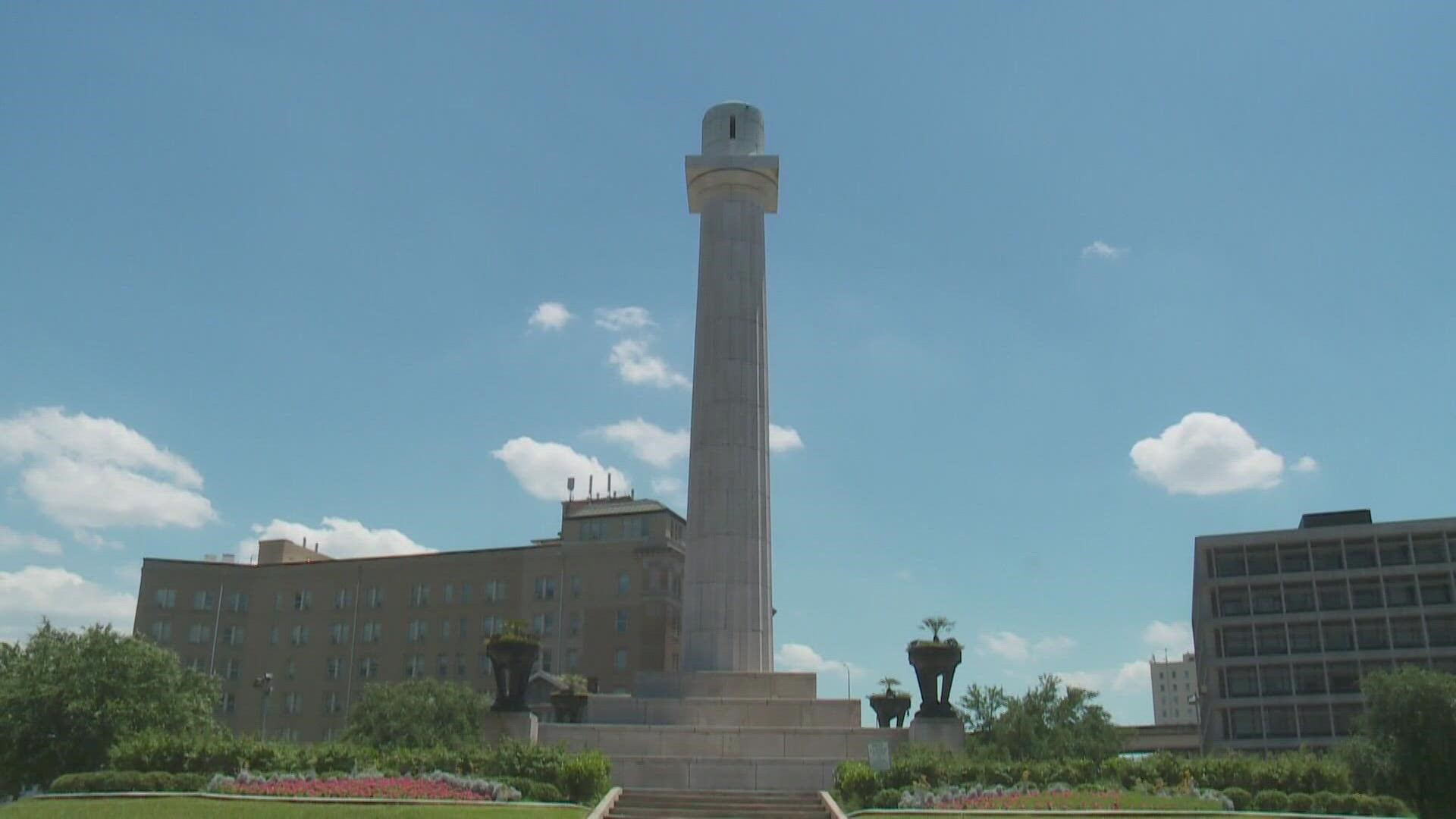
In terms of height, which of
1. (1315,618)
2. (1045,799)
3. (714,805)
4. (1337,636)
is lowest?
(714,805)

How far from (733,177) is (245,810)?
2821cm

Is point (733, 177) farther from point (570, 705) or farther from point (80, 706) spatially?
point (80, 706)

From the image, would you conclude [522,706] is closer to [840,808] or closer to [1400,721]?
[840,808]

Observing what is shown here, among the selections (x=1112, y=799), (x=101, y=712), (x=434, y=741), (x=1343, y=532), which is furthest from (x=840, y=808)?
(x=1343, y=532)

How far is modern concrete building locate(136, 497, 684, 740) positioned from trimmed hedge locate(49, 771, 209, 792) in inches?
2283

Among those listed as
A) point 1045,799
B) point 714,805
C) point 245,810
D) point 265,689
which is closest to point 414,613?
point 265,689

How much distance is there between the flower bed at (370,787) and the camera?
81.9 feet

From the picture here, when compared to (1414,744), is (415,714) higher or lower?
higher

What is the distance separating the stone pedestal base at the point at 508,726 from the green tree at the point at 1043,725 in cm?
1256

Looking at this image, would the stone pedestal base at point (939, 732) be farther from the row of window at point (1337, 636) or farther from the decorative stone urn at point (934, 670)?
the row of window at point (1337, 636)

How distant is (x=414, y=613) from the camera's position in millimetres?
93688

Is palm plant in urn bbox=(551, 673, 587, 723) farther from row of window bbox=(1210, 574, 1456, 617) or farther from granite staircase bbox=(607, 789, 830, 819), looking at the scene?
row of window bbox=(1210, 574, 1456, 617)

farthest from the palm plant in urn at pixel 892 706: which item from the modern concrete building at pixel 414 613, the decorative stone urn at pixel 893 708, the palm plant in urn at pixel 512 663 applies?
the modern concrete building at pixel 414 613

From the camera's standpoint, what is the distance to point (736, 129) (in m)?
45.8
